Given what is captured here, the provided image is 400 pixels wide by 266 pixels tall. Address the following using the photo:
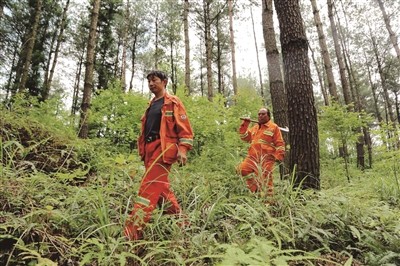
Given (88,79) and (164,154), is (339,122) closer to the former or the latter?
(88,79)

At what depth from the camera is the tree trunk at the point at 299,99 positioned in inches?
158

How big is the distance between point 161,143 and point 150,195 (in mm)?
569

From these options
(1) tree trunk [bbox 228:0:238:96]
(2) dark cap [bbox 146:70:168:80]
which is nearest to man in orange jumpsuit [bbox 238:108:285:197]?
(2) dark cap [bbox 146:70:168:80]

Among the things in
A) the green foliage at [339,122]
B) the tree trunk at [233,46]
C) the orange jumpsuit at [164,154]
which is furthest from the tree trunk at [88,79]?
the tree trunk at [233,46]

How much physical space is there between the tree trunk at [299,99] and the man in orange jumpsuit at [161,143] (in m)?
1.65

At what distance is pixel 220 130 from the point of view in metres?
9.04

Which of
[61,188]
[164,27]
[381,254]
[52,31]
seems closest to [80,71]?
[52,31]

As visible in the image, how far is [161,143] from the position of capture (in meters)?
3.18

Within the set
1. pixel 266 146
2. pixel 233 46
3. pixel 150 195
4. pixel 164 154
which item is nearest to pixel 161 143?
pixel 164 154

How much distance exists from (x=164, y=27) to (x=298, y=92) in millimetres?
24309

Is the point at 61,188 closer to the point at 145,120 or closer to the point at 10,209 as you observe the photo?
the point at 10,209

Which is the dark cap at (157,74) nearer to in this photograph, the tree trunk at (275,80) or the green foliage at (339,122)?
the tree trunk at (275,80)

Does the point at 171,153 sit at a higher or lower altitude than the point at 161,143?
lower

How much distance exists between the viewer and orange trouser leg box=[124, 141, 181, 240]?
2.51 meters
